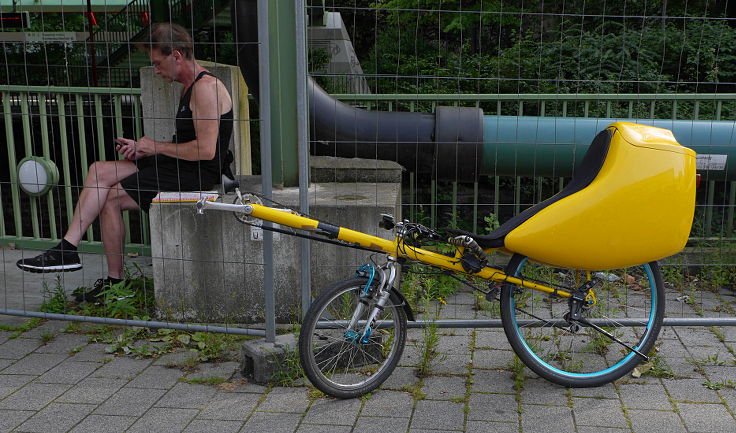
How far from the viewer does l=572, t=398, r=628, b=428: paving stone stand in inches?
133

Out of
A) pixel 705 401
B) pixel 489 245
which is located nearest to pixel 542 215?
pixel 489 245

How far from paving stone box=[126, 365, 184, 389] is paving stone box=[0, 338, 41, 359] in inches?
32.1

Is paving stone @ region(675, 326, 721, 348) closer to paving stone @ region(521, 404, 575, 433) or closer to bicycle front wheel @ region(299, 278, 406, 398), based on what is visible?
paving stone @ region(521, 404, 575, 433)

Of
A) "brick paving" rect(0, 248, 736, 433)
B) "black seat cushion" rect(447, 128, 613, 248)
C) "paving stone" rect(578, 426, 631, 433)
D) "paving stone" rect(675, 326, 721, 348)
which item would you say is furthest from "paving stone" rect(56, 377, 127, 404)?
"paving stone" rect(675, 326, 721, 348)

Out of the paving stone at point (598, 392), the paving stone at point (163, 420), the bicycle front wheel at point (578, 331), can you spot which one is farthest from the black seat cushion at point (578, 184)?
the paving stone at point (163, 420)

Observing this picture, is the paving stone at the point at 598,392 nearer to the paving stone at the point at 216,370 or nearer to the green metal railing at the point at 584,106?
the paving stone at the point at 216,370

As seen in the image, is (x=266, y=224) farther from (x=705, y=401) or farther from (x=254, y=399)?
(x=705, y=401)

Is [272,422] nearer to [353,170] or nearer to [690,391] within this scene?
[690,391]

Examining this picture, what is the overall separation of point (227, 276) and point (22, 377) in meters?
1.27

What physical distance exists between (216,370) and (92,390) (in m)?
0.63

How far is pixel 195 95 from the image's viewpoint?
450 cm

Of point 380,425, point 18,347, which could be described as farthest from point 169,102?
point 380,425

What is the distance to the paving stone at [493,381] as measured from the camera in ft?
12.3

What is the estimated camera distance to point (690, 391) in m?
3.70
